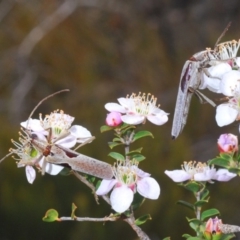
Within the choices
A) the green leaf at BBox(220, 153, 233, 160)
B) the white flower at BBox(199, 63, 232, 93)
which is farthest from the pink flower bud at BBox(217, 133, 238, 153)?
the white flower at BBox(199, 63, 232, 93)

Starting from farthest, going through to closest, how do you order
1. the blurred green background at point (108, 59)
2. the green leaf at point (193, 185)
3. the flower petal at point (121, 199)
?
the blurred green background at point (108, 59)
the green leaf at point (193, 185)
the flower petal at point (121, 199)

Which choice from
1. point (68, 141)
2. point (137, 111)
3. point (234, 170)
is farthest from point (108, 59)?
point (234, 170)

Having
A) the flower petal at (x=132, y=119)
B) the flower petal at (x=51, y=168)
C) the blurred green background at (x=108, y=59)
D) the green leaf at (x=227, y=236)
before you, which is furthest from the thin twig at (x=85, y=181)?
the blurred green background at (x=108, y=59)

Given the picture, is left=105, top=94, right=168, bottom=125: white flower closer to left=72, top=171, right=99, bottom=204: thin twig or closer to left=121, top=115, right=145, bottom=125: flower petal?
left=121, top=115, right=145, bottom=125: flower petal

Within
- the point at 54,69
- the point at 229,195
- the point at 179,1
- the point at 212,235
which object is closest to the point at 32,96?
the point at 54,69

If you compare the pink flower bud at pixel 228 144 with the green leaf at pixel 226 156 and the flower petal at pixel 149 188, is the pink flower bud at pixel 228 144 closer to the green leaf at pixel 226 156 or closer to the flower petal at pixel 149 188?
the green leaf at pixel 226 156

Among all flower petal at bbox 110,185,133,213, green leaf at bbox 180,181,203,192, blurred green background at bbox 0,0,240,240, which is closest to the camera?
flower petal at bbox 110,185,133,213

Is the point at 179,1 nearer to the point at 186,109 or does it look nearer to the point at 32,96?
the point at 32,96
